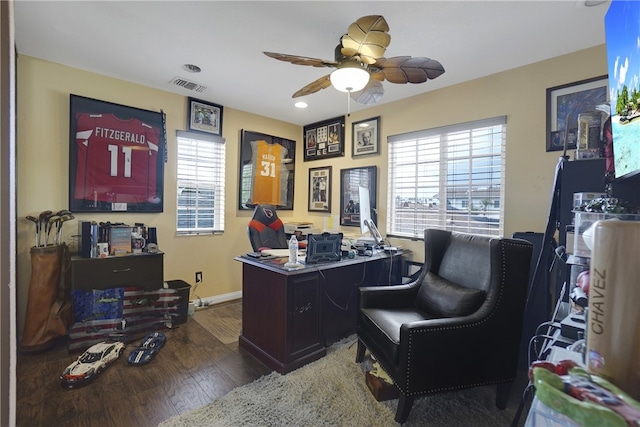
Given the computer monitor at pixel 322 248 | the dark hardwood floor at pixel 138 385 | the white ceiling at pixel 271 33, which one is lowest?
the dark hardwood floor at pixel 138 385

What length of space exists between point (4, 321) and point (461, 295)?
211 cm

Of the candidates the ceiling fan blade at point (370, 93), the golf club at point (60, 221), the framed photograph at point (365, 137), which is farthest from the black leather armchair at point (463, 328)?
the golf club at point (60, 221)

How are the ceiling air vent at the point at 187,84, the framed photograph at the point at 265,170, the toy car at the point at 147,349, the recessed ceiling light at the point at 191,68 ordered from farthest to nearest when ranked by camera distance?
the framed photograph at the point at 265,170, the ceiling air vent at the point at 187,84, the recessed ceiling light at the point at 191,68, the toy car at the point at 147,349

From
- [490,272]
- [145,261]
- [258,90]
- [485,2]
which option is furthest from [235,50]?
[490,272]

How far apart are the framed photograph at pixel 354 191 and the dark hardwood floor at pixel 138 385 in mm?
2208

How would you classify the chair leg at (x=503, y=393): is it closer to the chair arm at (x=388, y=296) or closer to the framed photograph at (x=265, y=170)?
the chair arm at (x=388, y=296)

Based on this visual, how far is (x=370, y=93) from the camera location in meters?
2.38

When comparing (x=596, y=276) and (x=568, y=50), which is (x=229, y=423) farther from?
(x=568, y=50)

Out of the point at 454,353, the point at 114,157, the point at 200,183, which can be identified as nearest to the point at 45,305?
the point at 114,157

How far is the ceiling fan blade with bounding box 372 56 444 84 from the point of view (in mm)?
1942

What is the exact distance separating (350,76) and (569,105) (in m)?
1.94

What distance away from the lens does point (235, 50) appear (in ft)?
8.08

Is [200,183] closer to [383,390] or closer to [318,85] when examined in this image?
[318,85]

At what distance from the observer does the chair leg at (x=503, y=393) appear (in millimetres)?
1801
